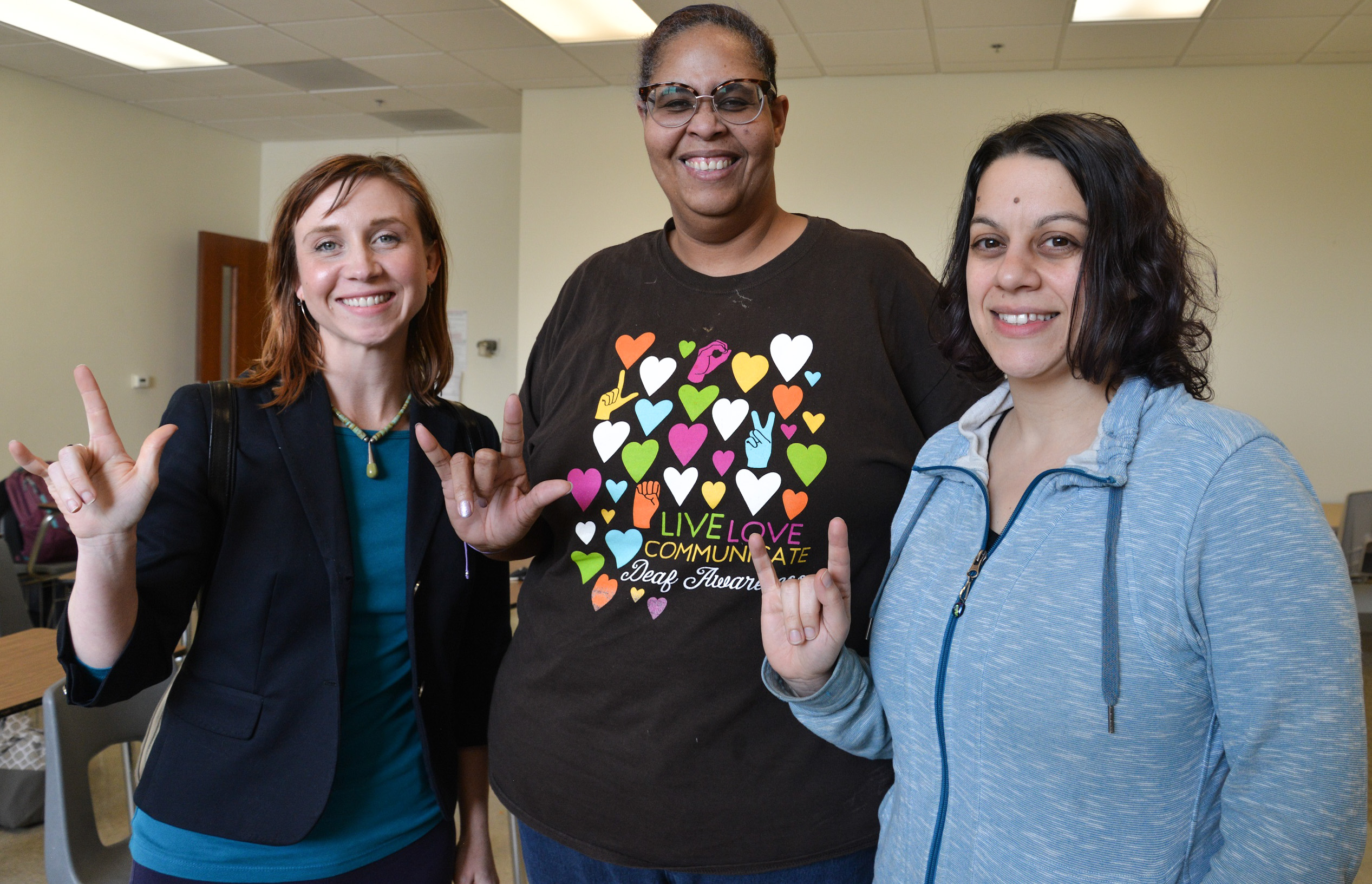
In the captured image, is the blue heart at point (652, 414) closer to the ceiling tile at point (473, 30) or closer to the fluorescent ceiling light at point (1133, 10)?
the ceiling tile at point (473, 30)

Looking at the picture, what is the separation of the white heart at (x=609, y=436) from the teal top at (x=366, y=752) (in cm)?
34

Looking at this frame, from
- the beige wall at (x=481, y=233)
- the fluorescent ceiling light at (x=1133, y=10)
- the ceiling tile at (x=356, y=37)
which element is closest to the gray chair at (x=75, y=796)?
the ceiling tile at (x=356, y=37)

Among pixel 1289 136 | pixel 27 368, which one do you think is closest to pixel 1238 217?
pixel 1289 136

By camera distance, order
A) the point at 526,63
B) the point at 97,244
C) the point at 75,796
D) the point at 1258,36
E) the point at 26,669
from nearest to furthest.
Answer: the point at 75,796
the point at 26,669
the point at 1258,36
the point at 526,63
the point at 97,244

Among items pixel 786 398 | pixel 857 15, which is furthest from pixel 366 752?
pixel 857 15

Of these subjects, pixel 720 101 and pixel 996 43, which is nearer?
pixel 720 101

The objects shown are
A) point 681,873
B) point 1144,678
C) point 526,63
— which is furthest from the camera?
point 526,63

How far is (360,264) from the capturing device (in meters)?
1.46

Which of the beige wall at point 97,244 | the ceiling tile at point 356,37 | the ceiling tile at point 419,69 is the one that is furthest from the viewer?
the beige wall at point 97,244

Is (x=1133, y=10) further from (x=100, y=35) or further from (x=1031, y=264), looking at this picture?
(x=100, y=35)

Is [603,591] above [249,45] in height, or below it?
below

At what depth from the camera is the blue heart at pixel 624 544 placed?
4.39ft

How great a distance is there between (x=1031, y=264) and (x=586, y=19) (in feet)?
16.2

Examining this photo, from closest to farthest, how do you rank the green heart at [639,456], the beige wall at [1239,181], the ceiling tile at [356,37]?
the green heart at [639,456] → the ceiling tile at [356,37] → the beige wall at [1239,181]
